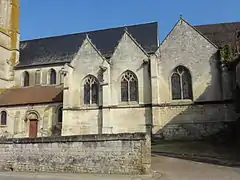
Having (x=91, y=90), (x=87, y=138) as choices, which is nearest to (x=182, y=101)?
(x=91, y=90)

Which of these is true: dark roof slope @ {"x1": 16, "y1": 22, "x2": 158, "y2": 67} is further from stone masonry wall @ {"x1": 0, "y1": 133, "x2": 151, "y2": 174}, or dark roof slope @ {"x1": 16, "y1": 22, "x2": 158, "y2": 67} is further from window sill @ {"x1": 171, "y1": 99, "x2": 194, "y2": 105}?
stone masonry wall @ {"x1": 0, "y1": 133, "x2": 151, "y2": 174}

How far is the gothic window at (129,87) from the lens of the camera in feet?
76.8

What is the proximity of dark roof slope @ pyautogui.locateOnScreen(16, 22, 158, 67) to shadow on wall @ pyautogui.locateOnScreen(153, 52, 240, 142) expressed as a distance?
29.4 ft

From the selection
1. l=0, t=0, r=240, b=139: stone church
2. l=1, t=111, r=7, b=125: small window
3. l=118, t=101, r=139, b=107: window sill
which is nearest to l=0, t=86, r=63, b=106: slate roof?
l=0, t=0, r=240, b=139: stone church

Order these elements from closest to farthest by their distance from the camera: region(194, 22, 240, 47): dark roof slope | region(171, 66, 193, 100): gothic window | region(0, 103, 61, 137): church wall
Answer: region(171, 66, 193, 100): gothic window, region(0, 103, 61, 137): church wall, region(194, 22, 240, 47): dark roof slope

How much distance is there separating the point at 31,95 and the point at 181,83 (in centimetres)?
1507

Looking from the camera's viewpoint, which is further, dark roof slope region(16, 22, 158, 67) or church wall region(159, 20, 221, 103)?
dark roof slope region(16, 22, 158, 67)

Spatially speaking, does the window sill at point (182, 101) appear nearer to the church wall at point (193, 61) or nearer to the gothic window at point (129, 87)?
the church wall at point (193, 61)

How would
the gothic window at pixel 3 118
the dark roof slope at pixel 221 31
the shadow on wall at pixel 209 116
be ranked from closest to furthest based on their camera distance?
1. the shadow on wall at pixel 209 116
2. the gothic window at pixel 3 118
3. the dark roof slope at pixel 221 31

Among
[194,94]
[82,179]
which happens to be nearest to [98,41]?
[194,94]

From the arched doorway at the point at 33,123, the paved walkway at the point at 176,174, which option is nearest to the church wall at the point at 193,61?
the paved walkway at the point at 176,174

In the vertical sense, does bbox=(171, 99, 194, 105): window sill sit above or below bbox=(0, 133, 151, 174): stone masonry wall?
above

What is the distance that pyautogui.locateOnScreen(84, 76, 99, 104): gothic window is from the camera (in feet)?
79.9

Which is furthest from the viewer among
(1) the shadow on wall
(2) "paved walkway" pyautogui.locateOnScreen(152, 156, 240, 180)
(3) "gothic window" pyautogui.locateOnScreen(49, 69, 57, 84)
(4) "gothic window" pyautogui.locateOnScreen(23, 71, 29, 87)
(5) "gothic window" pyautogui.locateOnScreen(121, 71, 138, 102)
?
(4) "gothic window" pyautogui.locateOnScreen(23, 71, 29, 87)
